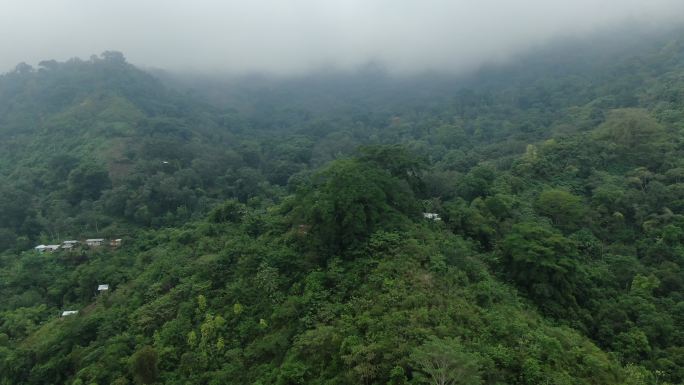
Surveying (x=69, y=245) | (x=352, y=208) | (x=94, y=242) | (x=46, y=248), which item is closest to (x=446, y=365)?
(x=352, y=208)

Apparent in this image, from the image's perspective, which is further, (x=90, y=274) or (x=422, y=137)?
(x=422, y=137)

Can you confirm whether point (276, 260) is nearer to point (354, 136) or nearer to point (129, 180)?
point (129, 180)

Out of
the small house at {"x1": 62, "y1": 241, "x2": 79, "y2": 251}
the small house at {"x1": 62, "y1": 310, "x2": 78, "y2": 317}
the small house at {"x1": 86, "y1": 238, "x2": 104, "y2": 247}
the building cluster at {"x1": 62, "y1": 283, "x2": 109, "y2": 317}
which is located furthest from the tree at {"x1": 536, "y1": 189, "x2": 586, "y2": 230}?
the small house at {"x1": 62, "y1": 241, "x2": 79, "y2": 251}

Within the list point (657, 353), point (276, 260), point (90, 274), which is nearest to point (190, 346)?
point (276, 260)

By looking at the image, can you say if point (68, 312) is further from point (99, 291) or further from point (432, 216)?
point (432, 216)

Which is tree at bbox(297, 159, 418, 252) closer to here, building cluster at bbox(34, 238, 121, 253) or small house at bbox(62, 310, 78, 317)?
small house at bbox(62, 310, 78, 317)

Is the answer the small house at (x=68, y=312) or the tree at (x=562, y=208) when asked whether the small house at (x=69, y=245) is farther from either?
the tree at (x=562, y=208)
